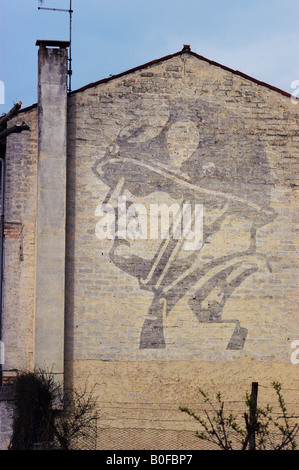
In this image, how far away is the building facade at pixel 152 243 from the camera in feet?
48.0

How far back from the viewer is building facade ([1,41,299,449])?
576 inches

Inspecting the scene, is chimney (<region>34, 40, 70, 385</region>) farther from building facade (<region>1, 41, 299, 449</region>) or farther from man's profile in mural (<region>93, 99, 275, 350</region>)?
man's profile in mural (<region>93, 99, 275, 350</region>)

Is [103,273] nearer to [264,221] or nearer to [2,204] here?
[2,204]

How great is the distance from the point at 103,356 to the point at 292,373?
3.89m

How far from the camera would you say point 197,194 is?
15234 millimetres

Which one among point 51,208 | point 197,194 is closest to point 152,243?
point 197,194

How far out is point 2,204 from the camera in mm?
15078

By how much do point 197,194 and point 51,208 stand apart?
3041mm

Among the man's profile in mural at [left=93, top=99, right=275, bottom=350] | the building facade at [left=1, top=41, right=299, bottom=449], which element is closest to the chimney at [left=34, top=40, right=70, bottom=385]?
the building facade at [left=1, top=41, right=299, bottom=449]

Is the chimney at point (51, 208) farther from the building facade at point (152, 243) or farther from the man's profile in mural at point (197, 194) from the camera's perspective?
the man's profile in mural at point (197, 194)

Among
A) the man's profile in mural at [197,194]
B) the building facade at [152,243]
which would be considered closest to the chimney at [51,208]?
the building facade at [152,243]

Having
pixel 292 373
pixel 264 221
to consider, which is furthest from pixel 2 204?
pixel 292 373

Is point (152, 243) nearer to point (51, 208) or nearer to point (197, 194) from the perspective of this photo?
point (197, 194)
